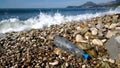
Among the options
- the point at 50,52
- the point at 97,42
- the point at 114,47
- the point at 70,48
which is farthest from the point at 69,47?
the point at 114,47

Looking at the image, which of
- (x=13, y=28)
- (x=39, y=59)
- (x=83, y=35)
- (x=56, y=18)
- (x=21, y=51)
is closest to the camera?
(x=39, y=59)

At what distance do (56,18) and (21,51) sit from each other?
823 centimetres

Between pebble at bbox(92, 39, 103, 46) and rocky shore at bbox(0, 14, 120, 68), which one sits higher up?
pebble at bbox(92, 39, 103, 46)

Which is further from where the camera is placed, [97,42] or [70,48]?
[97,42]

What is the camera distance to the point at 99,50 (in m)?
7.53

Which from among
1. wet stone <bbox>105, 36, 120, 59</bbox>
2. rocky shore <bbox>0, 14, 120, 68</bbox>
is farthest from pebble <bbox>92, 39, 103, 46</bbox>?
wet stone <bbox>105, 36, 120, 59</bbox>

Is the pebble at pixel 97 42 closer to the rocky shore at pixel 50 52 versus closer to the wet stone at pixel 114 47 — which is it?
the rocky shore at pixel 50 52

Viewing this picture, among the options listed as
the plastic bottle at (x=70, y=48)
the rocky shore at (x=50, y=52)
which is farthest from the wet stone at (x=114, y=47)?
the plastic bottle at (x=70, y=48)

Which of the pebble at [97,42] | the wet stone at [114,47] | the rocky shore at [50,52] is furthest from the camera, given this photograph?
the pebble at [97,42]

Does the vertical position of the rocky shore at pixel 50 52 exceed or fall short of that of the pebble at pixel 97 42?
it falls short

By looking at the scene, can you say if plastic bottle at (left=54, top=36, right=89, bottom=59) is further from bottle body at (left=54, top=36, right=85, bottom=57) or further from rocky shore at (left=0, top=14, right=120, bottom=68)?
rocky shore at (left=0, top=14, right=120, bottom=68)

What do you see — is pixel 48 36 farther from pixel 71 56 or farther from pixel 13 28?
pixel 13 28

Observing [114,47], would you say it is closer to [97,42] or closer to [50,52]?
[97,42]

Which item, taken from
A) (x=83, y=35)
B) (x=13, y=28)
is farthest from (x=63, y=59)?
(x=13, y=28)
